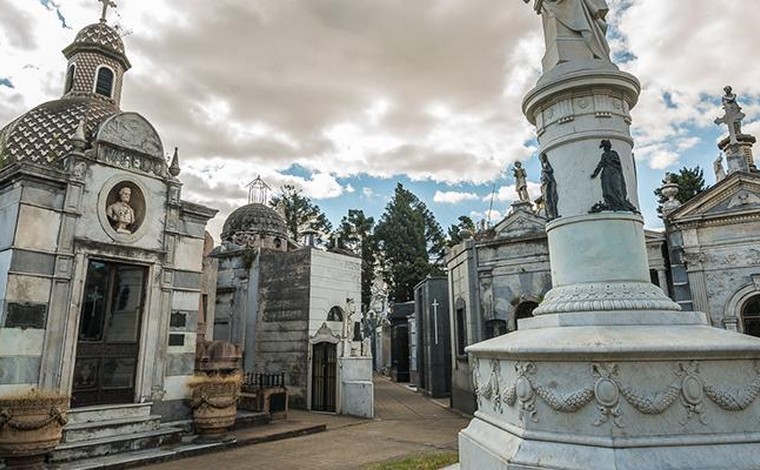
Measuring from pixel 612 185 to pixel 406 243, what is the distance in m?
36.8

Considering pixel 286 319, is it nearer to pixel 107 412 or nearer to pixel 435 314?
pixel 435 314

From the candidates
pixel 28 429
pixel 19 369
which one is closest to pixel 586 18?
pixel 28 429

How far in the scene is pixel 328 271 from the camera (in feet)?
52.7

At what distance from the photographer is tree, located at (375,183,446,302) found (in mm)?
40156

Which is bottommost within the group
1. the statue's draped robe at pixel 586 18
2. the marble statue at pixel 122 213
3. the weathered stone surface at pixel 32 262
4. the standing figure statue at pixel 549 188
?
the weathered stone surface at pixel 32 262

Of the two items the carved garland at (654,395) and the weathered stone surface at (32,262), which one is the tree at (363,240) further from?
the carved garland at (654,395)

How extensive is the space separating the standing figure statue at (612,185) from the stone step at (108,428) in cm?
884

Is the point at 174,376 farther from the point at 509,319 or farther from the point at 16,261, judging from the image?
the point at 509,319

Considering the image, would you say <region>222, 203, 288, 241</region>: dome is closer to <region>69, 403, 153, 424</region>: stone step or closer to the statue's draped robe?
<region>69, 403, 153, 424</region>: stone step

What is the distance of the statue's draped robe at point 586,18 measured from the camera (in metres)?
5.53

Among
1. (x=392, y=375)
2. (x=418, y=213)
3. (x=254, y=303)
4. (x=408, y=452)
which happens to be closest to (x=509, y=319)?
(x=408, y=452)

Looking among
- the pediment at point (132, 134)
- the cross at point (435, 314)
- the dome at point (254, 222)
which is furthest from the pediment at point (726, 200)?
the dome at point (254, 222)

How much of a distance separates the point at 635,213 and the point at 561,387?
7.28 feet

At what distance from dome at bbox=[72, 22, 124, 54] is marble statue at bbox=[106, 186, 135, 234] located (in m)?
5.64
